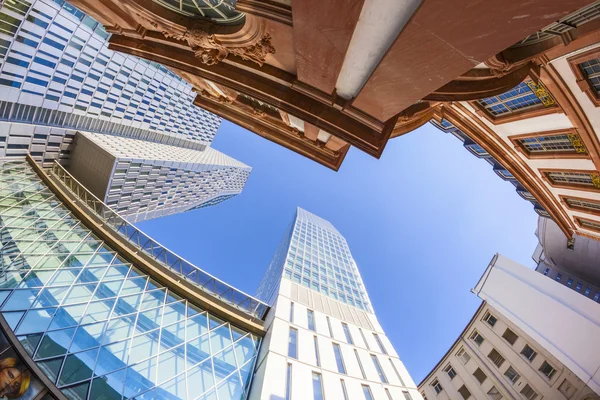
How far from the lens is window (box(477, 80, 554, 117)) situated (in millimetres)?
13095

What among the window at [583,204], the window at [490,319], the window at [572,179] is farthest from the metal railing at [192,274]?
the window at [490,319]

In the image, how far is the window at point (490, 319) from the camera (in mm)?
32906

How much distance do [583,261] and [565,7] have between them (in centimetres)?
5755

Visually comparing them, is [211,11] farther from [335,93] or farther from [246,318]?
[246,318]

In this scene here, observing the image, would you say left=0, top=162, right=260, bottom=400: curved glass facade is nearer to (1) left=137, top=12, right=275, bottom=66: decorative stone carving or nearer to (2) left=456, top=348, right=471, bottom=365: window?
(1) left=137, top=12, right=275, bottom=66: decorative stone carving

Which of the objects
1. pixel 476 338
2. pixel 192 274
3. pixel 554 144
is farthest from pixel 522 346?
pixel 192 274

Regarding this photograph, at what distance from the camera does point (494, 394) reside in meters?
27.0

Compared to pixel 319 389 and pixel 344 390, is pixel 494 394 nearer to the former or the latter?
pixel 344 390

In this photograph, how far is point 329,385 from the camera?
13.6 m

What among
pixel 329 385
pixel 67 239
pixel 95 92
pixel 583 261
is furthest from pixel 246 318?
pixel 95 92

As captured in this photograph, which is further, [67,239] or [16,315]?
[67,239]

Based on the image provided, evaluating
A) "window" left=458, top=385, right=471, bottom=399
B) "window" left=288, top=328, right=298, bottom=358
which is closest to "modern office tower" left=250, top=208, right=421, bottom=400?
"window" left=288, top=328, right=298, bottom=358

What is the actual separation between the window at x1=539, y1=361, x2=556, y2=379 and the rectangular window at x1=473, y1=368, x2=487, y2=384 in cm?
548

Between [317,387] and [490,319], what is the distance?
32.1 m
